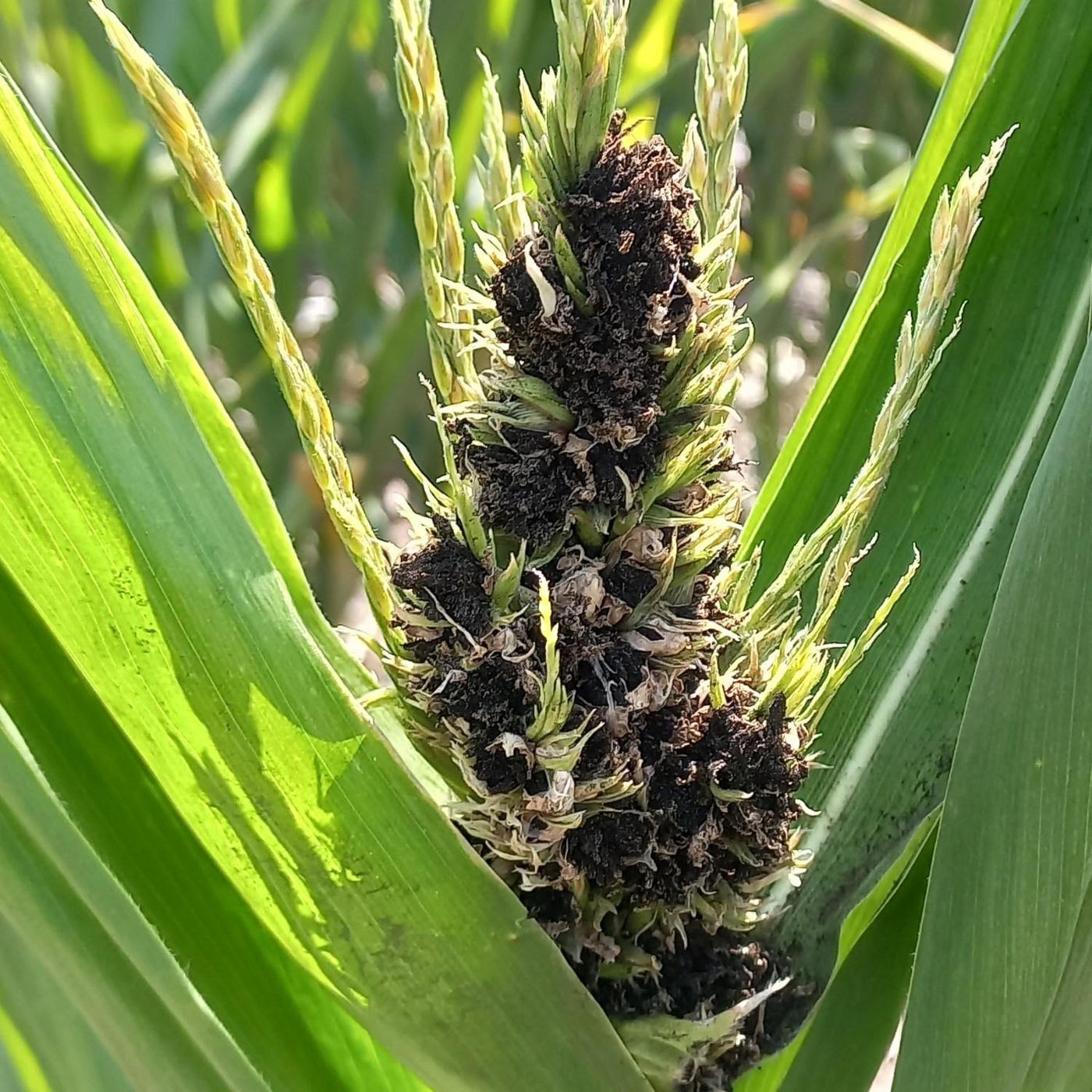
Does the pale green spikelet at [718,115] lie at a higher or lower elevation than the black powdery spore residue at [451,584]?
higher

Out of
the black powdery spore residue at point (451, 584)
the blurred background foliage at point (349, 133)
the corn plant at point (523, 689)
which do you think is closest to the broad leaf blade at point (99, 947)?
the corn plant at point (523, 689)

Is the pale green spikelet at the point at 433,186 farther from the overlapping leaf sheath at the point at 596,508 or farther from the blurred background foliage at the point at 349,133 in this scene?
the blurred background foliage at the point at 349,133

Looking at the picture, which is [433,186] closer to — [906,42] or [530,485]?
[530,485]

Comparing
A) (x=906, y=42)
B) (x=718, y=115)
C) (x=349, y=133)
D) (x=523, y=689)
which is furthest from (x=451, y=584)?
(x=349, y=133)

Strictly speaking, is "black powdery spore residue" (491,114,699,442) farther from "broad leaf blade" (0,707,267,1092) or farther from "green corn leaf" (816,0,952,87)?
"green corn leaf" (816,0,952,87)

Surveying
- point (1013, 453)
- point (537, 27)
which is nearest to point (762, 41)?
point (537, 27)

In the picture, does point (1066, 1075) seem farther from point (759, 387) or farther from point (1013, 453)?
point (759, 387)

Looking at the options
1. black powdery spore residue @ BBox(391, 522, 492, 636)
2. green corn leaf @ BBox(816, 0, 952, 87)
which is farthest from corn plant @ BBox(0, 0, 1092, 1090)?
green corn leaf @ BBox(816, 0, 952, 87)
